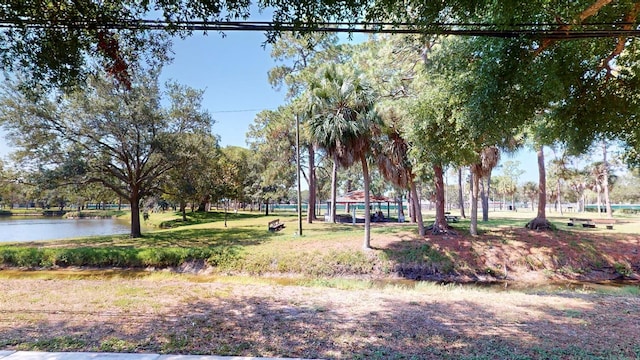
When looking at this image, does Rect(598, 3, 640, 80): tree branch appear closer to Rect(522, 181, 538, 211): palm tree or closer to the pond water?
the pond water

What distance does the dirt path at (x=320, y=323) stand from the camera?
12.9 feet

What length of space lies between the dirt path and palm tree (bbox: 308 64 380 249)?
645 cm

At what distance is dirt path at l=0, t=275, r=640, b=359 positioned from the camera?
12.9 feet

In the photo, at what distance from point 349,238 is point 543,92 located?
10194mm

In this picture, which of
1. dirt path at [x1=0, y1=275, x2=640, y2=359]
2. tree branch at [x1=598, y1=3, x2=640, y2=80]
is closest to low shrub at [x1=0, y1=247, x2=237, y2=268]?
dirt path at [x1=0, y1=275, x2=640, y2=359]

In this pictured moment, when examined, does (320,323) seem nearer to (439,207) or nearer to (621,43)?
(621,43)

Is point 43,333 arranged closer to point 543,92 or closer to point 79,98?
point 543,92

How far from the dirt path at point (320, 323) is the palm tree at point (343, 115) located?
21.1ft

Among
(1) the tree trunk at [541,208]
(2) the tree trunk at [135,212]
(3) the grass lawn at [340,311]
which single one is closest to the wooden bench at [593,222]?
(1) the tree trunk at [541,208]

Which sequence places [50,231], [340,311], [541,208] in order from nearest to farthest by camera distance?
[340,311] < [541,208] < [50,231]

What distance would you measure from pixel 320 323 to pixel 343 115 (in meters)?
8.85

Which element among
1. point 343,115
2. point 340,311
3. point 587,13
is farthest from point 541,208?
point 340,311

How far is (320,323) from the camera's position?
4910 mm

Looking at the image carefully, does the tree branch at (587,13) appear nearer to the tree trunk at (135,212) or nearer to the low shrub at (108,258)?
the low shrub at (108,258)
